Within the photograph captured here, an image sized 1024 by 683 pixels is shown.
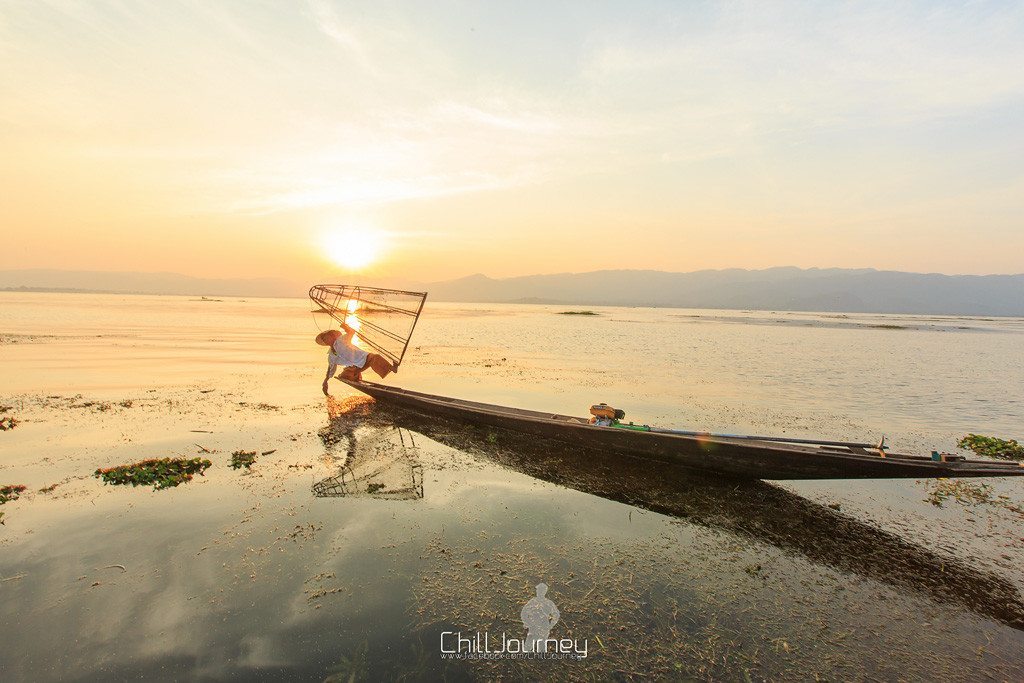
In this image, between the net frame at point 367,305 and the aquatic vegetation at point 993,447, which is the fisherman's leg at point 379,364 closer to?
the net frame at point 367,305

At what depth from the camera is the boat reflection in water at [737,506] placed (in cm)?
748

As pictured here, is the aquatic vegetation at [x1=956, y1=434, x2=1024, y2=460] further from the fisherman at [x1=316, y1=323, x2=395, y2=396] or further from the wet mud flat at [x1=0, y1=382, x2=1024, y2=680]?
the fisherman at [x1=316, y1=323, x2=395, y2=396]

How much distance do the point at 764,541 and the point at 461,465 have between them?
7.33 m

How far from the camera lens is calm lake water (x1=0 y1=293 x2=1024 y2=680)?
18.6 ft

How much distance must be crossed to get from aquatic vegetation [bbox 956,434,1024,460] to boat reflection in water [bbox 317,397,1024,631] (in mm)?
7958

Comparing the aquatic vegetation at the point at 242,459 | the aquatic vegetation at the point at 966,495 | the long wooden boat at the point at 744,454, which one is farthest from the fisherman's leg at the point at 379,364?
the aquatic vegetation at the point at 966,495

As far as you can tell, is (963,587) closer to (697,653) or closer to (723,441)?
(723,441)

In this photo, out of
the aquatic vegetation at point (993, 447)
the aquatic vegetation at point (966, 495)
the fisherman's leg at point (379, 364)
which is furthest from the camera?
the fisherman's leg at point (379, 364)

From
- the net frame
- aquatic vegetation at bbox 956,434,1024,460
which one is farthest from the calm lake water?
the net frame

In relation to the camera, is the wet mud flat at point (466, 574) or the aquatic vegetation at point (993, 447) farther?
the aquatic vegetation at point (993, 447)

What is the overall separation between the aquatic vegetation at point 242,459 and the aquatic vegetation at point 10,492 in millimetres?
3917

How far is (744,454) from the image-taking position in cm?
1007

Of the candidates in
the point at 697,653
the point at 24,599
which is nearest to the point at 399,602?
the point at 697,653

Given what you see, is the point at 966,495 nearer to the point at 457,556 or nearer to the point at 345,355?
the point at 457,556
